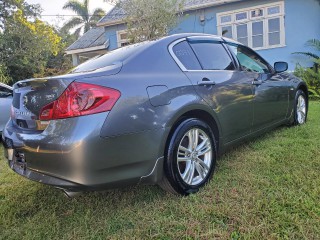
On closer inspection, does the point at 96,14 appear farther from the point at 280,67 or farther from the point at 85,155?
the point at 85,155

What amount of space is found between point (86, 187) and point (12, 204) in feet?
3.77

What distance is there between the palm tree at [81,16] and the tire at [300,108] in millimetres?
27581

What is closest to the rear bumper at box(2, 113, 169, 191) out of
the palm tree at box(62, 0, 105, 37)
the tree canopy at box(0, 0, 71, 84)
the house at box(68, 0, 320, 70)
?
the house at box(68, 0, 320, 70)

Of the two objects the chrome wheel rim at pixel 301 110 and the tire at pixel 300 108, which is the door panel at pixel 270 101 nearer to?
the tire at pixel 300 108

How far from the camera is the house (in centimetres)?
1154

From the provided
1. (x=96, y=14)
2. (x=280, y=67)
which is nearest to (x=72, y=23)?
(x=96, y=14)

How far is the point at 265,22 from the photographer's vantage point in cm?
1212

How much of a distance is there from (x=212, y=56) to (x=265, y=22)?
9847 millimetres

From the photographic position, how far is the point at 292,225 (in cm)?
223

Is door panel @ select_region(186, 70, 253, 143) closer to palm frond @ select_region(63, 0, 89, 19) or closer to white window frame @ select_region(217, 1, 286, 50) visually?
white window frame @ select_region(217, 1, 286, 50)

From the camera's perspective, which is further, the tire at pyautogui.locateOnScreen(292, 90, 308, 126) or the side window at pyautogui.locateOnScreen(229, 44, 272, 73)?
the tire at pyautogui.locateOnScreen(292, 90, 308, 126)

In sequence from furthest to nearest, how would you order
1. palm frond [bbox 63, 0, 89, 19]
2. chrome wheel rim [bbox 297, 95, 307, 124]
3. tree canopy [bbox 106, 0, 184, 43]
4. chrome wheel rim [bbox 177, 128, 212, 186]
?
palm frond [bbox 63, 0, 89, 19] < tree canopy [bbox 106, 0, 184, 43] < chrome wheel rim [bbox 297, 95, 307, 124] < chrome wheel rim [bbox 177, 128, 212, 186]

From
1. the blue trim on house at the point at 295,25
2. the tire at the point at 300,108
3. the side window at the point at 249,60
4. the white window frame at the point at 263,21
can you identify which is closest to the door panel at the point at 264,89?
the side window at the point at 249,60

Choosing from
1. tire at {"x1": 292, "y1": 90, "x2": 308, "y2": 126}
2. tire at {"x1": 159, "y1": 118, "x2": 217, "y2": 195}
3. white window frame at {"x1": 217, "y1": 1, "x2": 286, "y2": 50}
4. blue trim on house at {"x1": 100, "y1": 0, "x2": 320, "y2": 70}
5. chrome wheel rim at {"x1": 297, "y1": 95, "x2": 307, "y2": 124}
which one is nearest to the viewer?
tire at {"x1": 159, "y1": 118, "x2": 217, "y2": 195}
